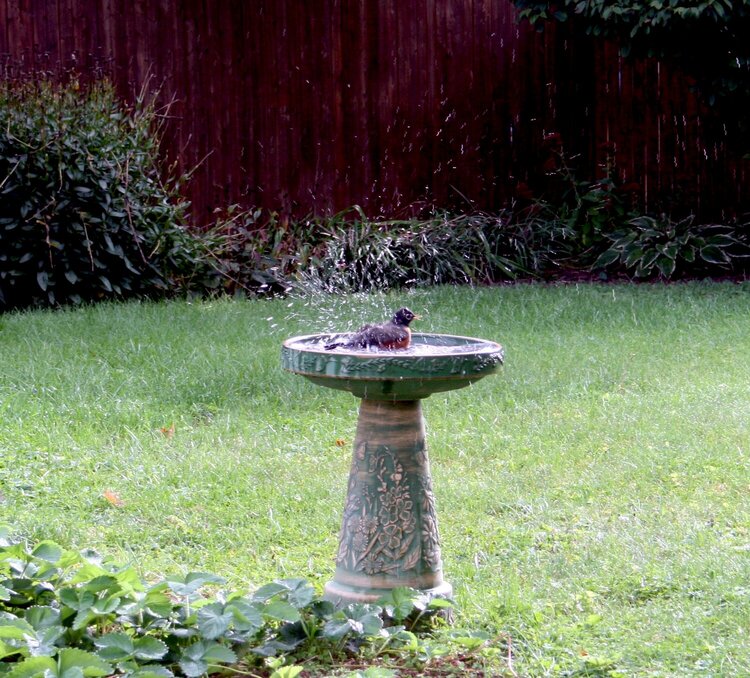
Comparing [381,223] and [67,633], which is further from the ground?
[381,223]

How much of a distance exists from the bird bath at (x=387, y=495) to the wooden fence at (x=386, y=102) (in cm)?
812

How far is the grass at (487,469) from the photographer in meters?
3.56

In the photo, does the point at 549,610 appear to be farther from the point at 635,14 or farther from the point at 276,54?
the point at 276,54

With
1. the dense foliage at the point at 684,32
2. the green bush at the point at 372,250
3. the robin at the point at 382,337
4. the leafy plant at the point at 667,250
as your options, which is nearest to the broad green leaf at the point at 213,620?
the robin at the point at 382,337

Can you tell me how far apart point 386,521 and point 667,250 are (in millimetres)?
7570

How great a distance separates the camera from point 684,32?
977 centimetres

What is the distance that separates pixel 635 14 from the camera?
9633mm

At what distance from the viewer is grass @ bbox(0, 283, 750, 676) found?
356 centimetres

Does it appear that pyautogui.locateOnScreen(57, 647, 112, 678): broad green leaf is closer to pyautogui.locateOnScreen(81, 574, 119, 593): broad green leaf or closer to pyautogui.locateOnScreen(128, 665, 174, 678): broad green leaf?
pyautogui.locateOnScreen(128, 665, 174, 678): broad green leaf

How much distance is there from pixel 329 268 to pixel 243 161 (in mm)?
1917

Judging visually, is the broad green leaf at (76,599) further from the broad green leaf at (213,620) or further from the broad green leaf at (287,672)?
the broad green leaf at (287,672)

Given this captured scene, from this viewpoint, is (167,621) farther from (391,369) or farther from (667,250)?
(667,250)

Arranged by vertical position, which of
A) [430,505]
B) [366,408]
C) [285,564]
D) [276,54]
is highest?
[276,54]

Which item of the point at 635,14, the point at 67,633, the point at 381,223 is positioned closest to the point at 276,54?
the point at 381,223
